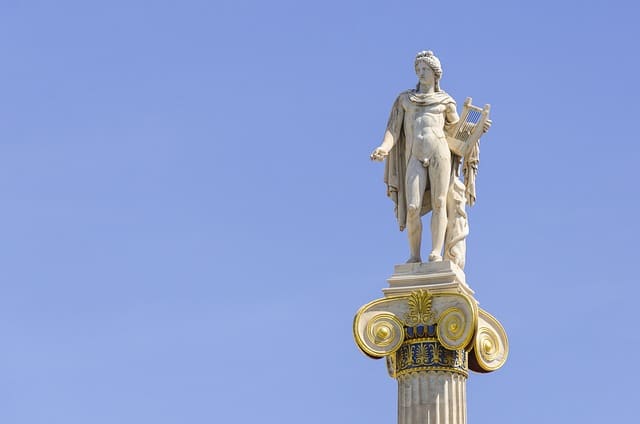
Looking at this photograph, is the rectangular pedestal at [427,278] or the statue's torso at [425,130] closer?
the rectangular pedestal at [427,278]

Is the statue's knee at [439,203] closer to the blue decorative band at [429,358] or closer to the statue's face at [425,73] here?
the statue's face at [425,73]

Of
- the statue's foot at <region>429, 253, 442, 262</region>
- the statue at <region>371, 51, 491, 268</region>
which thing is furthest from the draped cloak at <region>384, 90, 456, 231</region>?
the statue's foot at <region>429, 253, 442, 262</region>

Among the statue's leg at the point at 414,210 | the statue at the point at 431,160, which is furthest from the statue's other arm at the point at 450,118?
the statue's leg at the point at 414,210

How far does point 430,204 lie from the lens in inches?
1505

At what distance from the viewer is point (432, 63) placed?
3816 cm

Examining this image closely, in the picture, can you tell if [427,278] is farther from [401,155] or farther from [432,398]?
[401,155]

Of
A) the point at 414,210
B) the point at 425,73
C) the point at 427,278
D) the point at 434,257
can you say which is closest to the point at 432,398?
the point at 427,278

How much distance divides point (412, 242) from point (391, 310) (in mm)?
1791

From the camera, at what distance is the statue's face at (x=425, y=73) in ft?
125

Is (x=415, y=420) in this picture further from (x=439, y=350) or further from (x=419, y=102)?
(x=419, y=102)

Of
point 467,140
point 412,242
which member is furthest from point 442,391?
point 467,140

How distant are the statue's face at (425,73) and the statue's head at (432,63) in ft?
0.10

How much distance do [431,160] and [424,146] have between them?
1.13 feet

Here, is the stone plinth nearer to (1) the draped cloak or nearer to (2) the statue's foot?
(2) the statue's foot
